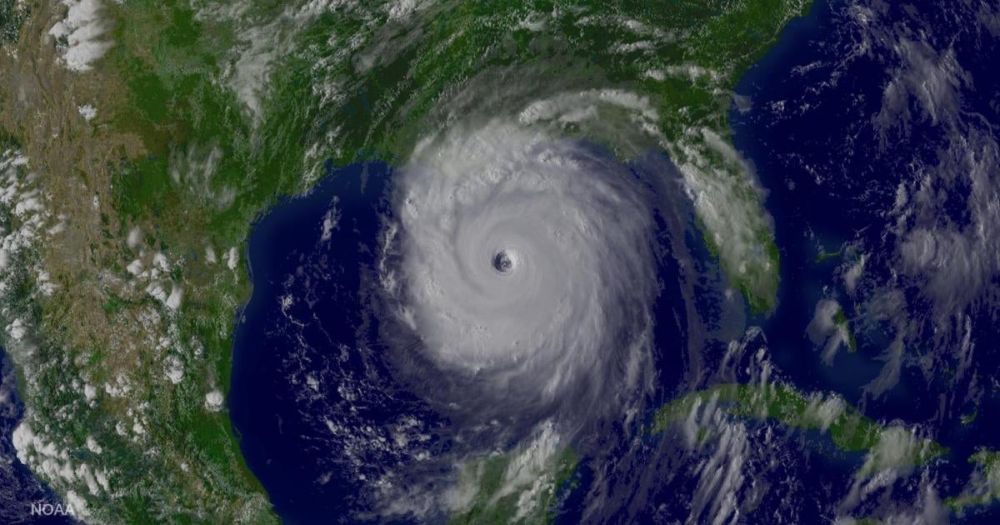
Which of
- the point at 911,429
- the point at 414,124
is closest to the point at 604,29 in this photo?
the point at 414,124

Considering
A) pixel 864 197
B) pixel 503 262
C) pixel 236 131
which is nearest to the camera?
pixel 503 262

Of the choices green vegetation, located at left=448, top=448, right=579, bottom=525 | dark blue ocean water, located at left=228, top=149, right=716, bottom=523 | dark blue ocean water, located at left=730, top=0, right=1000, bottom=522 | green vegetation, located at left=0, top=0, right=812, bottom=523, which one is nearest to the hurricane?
dark blue ocean water, located at left=228, top=149, right=716, bottom=523

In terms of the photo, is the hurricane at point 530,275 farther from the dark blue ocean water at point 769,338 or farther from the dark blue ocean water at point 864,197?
the dark blue ocean water at point 864,197

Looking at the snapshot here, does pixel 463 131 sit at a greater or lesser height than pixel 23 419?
greater

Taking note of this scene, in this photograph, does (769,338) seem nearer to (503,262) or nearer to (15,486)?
(503,262)

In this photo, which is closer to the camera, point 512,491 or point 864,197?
point 864,197

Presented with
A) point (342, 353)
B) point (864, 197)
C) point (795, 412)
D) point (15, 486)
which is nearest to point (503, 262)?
point (342, 353)

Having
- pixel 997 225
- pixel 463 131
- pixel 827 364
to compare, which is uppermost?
pixel 463 131

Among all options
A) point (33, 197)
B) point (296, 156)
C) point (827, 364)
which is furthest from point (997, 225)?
point (33, 197)

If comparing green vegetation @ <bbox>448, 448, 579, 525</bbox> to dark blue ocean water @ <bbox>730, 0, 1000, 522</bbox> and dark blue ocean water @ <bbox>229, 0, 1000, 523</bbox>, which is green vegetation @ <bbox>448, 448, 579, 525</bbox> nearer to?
dark blue ocean water @ <bbox>229, 0, 1000, 523</bbox>

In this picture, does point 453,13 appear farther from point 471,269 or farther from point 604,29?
point 471,269

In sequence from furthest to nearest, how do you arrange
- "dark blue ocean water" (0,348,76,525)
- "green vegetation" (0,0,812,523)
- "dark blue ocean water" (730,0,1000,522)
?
1. "dark blue ocean water" (0,348,76,525)
2. "green vegetation" (0,0,812,523)
3. "dark blue ocean water" (730,0,1000,522)
